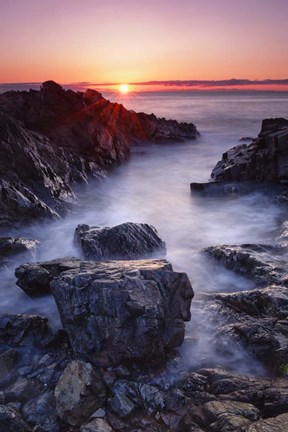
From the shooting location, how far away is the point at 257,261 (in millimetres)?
11586

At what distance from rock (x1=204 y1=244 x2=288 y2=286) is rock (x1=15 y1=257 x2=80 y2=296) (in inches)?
196

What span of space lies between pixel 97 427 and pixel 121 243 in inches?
278

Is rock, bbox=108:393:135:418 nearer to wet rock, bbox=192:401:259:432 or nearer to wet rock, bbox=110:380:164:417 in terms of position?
wet rock, bbox=110:380:164:417

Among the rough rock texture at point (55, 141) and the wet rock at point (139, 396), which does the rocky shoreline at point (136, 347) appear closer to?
the wet rock at point (139, 396)

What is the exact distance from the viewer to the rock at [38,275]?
35.2ft

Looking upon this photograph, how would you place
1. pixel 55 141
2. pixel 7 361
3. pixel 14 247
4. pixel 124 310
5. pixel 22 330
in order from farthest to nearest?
pixel 55 141 < pixel 14 247 < pixel 22 330 < pixel 7 361 < pixel 124 310

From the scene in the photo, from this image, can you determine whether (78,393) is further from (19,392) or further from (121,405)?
(19,392)

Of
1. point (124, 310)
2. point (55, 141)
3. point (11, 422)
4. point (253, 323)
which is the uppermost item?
point (55, 141)

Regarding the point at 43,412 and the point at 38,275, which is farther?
the point at 38,275

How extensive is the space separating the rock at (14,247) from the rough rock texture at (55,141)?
8.08ft

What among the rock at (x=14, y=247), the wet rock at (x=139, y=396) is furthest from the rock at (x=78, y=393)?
the rock at (x=14, y=247)

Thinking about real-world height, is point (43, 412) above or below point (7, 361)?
below

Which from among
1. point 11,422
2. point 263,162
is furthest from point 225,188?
point 11,422

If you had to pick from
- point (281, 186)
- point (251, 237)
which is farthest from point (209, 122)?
point (251, 237)
